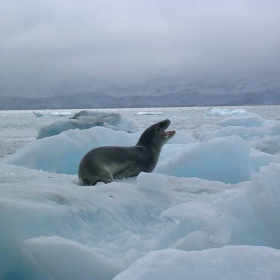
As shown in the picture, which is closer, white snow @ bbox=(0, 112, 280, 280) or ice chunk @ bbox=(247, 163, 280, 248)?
white snow @ bbox=(0, 112, 280, 280)

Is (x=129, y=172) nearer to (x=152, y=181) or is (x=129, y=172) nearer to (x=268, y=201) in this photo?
(x=152, y=181)

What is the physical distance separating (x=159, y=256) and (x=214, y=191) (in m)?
1.86

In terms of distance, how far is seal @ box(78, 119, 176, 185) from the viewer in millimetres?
3592

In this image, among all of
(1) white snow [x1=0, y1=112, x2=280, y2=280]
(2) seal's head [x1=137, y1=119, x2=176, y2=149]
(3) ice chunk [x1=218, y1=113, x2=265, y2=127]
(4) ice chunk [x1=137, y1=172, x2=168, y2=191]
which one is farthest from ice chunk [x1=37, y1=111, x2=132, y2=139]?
(4) ice chunk [x1=137, y1=172, x2=168, y2=191]

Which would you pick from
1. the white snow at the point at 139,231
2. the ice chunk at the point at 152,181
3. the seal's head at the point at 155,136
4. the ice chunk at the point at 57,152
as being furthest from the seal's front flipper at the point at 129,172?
the ice chunk at the point at 57,152

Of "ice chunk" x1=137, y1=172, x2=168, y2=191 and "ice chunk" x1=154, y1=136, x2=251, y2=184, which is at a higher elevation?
"ice chunk" x1=137, y1=172, x2=168, y2=191

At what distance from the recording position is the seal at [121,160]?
11.8ft

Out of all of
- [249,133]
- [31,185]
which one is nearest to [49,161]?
[31,185]

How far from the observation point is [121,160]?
4.06m

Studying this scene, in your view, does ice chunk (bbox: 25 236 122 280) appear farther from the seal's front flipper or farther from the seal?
the seal's front flipper

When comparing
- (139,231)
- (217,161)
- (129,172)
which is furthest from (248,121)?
(139,231)

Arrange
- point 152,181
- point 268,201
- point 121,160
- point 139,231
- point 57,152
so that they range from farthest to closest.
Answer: point 57,152 → point 121,160 → point 152,181 → point 139,231 → point 268,201

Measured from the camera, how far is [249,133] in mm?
9211

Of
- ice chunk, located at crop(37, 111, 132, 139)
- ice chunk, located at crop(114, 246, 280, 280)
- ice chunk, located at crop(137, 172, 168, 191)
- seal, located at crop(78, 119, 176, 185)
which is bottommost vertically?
ice chunk, located at crop(37, 111, 132, 139)
